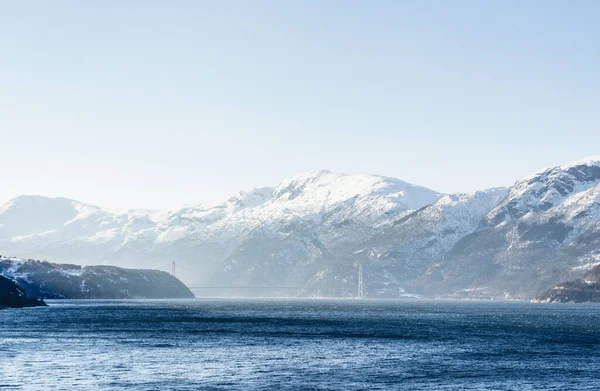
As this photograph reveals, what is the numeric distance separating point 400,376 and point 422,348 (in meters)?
52.6

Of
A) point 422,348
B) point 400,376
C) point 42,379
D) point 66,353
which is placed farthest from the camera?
point 422,348

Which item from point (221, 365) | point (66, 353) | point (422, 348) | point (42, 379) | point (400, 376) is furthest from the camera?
point (422, 348)

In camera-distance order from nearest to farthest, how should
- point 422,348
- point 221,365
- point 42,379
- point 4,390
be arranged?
1. point 4,390
2. point 42,379
3. point 221,365
4. point 422,348

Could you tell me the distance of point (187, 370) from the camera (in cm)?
14888

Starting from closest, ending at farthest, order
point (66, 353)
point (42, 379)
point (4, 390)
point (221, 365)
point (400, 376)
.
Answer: point (4, 390) → point (42, 379) → point (400, 376) → point (221, 365) → point (66, 353)

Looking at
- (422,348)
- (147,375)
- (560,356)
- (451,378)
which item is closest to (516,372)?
(451,378)

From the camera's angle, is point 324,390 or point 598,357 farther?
point 598,357

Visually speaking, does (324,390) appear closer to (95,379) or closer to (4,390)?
(95,379)

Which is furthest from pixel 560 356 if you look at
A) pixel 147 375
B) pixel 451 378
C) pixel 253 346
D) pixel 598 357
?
pixel 147 375

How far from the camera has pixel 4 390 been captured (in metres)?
124

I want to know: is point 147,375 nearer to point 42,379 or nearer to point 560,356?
point 42,379

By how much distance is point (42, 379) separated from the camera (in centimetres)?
13538

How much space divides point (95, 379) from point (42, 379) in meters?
7.72

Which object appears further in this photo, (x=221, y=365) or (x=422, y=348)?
(x=422, y=348)
